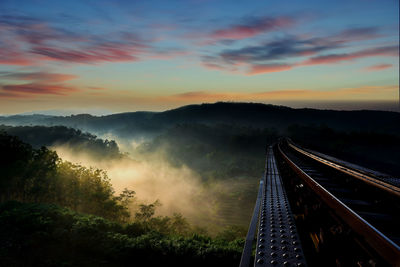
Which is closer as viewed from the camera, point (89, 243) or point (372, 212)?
point (372, 212)

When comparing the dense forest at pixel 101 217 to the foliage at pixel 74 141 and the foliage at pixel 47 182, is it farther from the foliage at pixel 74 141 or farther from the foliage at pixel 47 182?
the foliage at pixel 74 141

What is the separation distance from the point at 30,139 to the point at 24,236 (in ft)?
702

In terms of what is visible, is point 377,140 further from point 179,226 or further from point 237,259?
point 237,259

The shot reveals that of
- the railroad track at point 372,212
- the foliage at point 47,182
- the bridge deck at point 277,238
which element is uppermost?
the railroad track at point 372,212

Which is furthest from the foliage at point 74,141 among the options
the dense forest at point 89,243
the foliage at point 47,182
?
the dense forest at point 89,243

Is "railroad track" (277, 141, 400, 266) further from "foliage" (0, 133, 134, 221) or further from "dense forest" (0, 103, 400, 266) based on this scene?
"foliage" (0, 133, 134, 221)

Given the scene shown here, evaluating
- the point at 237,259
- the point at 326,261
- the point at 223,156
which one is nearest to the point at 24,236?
the point at 237,259

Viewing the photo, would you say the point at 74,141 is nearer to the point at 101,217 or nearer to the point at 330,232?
the point at 101,217

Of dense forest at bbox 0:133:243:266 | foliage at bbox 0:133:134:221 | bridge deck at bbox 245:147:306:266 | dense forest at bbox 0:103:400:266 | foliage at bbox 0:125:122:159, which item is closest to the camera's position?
bridge deck at bbox 245:147:306:266

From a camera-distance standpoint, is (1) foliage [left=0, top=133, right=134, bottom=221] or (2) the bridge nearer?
(2) the bridge

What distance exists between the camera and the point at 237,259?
10867 millimetres

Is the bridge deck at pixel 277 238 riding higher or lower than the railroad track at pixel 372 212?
lower

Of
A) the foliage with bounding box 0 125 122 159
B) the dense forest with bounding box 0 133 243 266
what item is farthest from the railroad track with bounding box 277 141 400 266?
the foliage with bounding box 0 125 122 159

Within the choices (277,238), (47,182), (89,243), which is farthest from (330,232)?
(47,182)
